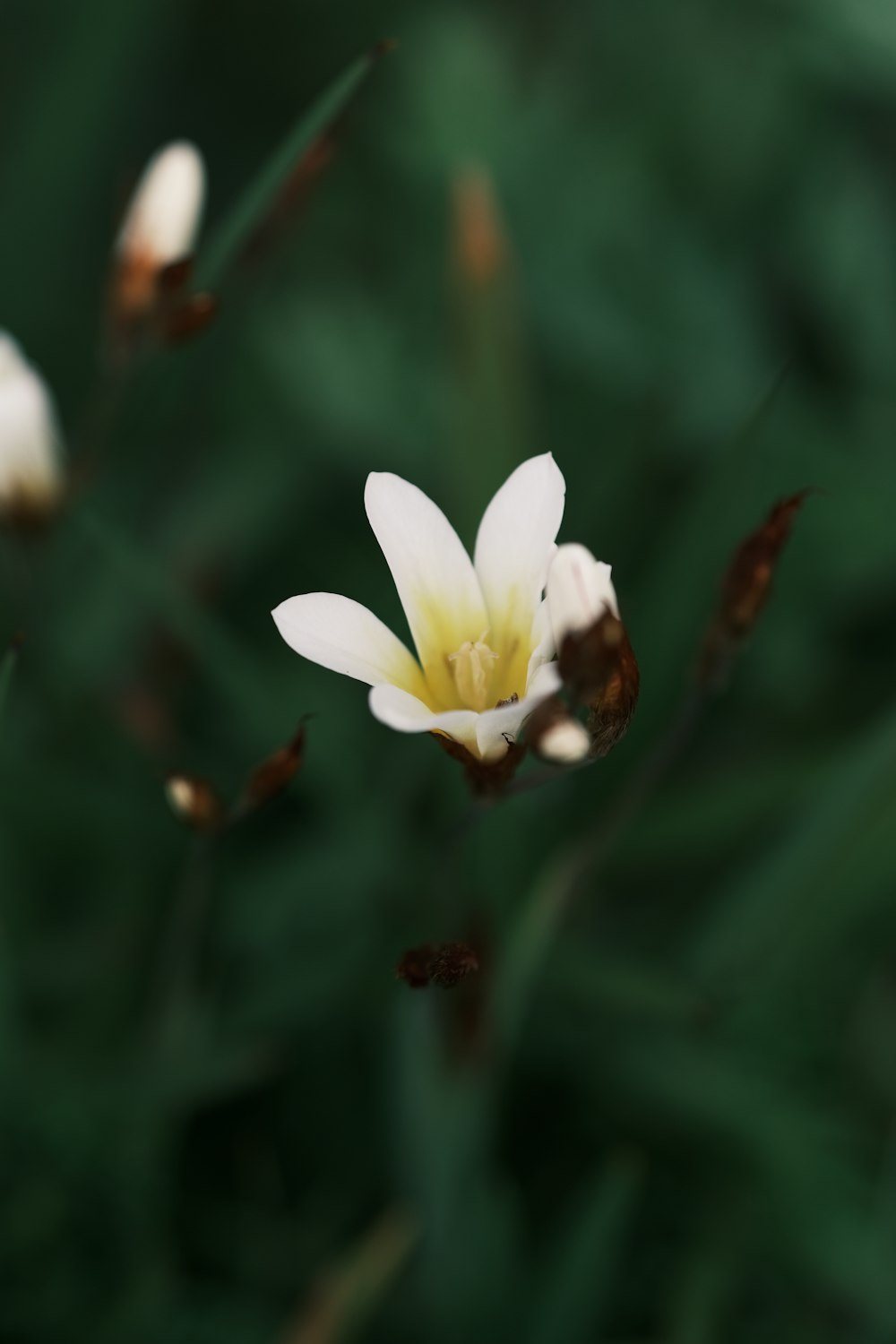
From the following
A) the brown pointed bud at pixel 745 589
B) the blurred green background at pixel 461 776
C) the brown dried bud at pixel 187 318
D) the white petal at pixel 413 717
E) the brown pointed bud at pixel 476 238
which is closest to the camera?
the white petal at pixel 413 717

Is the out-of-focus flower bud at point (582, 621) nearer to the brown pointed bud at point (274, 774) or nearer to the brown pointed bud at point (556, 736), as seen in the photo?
the brown pointed bud at point (556, 736)

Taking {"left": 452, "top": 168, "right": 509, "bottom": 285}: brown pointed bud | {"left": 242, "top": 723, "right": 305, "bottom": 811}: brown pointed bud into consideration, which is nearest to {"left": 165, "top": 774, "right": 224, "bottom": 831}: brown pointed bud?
{"left": 242, "top": 723, "right": 305, "bottom": 811}: brown pointed bud

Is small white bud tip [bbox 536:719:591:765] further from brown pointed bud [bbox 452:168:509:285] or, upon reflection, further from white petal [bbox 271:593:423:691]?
brown pointed bud [bbox 452:168:509:285]

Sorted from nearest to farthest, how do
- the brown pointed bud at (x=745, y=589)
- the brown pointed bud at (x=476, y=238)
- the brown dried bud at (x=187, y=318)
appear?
the brown pointed bud at (x=745, y=589)
the brown dried bud at (x=187, y=318)
the brown pointed bud at (x=476, y=238)

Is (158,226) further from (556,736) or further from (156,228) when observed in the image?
(556,736)

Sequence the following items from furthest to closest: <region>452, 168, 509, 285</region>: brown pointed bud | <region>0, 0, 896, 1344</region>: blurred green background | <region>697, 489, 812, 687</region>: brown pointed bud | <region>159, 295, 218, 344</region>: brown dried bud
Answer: <region>452, 168, 509, 285</region>: brown pointed bud < <region>0, 0, 896, 1344</region>: blurred green background < <region>159, 295, 218, 344</region>: brown dried bud < <region>697, 489, 812, 687</region>: brown pointed bud

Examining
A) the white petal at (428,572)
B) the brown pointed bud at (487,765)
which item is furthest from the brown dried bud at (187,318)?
the brown pointed bud at (487,765)
